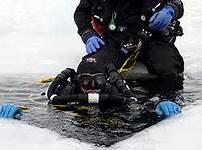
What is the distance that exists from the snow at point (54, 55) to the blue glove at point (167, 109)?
7 cm

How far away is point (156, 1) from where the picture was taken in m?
4.82

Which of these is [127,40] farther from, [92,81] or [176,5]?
[92,81]

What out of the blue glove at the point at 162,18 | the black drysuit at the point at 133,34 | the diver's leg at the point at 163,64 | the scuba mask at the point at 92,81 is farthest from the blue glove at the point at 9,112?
the blue glove at the point at 162,18

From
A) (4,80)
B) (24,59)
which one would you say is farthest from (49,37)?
(4,80)

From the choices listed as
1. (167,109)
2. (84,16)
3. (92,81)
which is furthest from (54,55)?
(167,109)

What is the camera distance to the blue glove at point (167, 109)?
12.3 ft

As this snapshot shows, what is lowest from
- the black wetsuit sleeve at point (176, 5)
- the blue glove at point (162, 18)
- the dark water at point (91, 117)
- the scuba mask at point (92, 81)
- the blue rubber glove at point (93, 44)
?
the dark water at point (91, 117)

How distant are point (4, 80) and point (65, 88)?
144cm

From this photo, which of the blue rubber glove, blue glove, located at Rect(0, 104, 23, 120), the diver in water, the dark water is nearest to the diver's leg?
the diver in water

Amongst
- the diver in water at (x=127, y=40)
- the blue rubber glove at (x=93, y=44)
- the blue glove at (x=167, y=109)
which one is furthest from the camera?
the blue rubber glove at (x=93, y=44)

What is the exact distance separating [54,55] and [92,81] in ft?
8.25

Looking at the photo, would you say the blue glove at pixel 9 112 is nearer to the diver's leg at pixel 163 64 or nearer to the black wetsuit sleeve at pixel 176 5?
the diver's leg at pixel 163 64

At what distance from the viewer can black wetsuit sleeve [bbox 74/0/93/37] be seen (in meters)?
5.05

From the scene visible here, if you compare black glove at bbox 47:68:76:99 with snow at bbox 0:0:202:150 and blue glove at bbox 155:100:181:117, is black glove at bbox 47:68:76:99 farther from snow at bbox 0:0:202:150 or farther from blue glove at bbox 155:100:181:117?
blue glove at bbox 155:100:181:117
